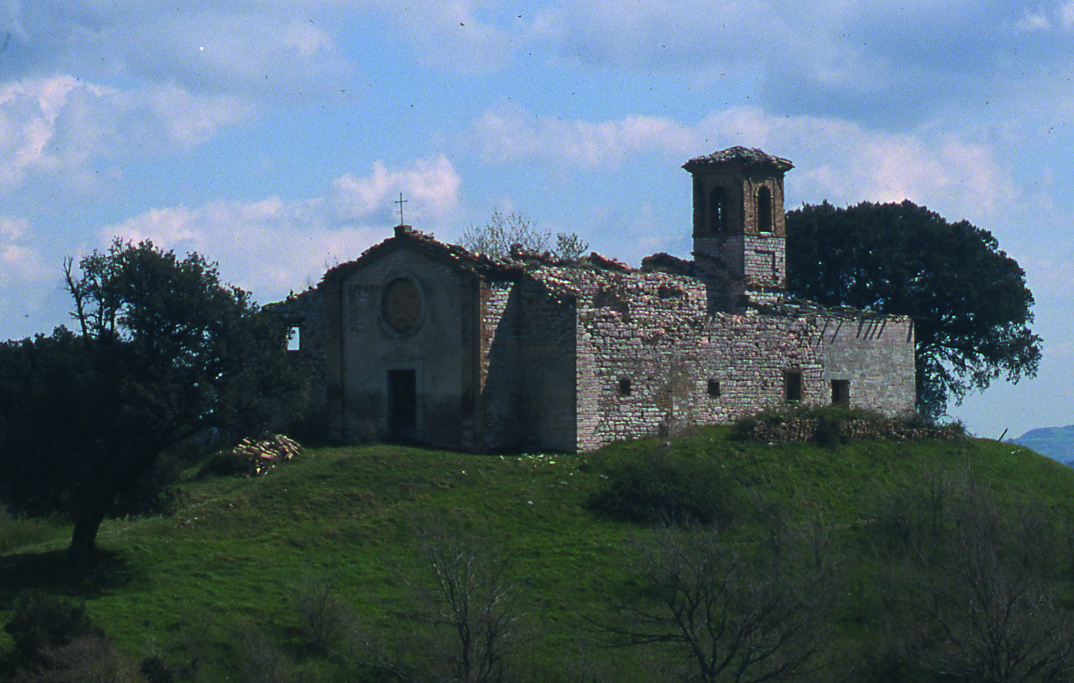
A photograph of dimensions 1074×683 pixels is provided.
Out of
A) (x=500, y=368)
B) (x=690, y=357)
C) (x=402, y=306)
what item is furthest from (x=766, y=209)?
(x=402, y=306)

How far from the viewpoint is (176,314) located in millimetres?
20750

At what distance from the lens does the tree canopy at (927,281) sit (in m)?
44.0

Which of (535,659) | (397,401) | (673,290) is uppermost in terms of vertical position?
(673,290)

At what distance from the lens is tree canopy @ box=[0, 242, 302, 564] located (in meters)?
20.0

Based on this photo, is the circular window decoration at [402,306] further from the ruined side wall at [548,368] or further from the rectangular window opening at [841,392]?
the rectangular window opening at [841,392]

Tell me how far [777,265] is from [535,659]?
19.9 metres

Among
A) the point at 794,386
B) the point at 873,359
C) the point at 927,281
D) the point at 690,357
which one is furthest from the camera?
the point at 927,281

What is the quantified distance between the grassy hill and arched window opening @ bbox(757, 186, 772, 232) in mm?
8306

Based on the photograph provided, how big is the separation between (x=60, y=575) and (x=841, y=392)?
68.2 ft

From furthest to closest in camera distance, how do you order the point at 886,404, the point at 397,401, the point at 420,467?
the point at 886,404 → the point at 397,401 → the point at 420,467

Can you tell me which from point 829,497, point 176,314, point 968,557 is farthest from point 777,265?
point 176,314

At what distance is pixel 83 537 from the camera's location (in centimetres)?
2023

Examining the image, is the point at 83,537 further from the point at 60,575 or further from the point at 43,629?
the point at 43,629

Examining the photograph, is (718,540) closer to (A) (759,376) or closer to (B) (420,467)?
(B) (420,467)
